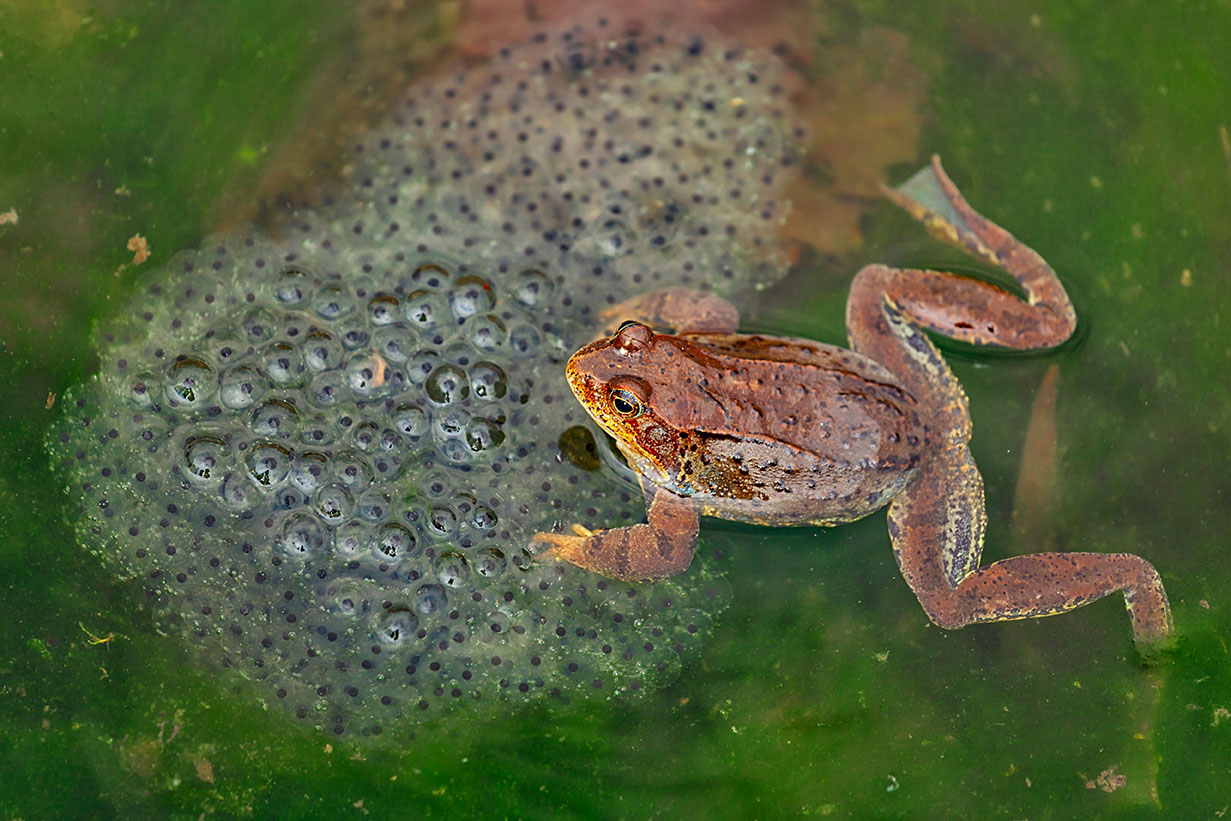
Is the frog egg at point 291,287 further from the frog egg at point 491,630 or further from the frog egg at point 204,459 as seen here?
the frog egg at point 491,630

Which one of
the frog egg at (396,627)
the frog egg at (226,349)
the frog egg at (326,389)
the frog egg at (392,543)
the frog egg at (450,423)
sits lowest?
the frog egg at (396,627)

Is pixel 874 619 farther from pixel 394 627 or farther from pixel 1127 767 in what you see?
pixel 394 627

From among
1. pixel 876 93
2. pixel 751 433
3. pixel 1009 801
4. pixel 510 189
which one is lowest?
pixel 1009 801

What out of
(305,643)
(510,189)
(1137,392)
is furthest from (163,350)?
(1137,392)

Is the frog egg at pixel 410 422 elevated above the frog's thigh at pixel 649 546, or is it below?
above

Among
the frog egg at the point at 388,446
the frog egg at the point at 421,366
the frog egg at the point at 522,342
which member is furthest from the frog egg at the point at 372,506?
the frog egg at the point at 522,342

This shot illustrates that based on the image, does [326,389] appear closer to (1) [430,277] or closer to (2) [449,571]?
(1) [430,277]
